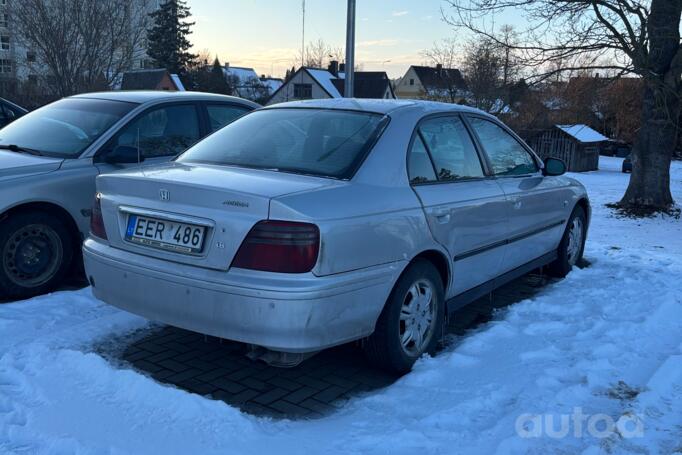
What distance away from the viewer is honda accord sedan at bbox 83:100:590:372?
3.15 m

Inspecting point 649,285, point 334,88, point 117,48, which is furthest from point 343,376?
point 334,88

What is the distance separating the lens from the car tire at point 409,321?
3.71 m

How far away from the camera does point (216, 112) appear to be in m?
6.70

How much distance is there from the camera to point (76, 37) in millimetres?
18953

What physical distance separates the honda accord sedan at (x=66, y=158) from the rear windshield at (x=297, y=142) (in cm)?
144

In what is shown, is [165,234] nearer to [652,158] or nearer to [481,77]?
[652,158]

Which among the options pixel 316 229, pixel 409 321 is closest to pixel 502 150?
pixel 409 321

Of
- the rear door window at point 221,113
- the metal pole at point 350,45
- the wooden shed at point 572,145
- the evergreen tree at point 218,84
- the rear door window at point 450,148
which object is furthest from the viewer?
the evergreen tree at point 218,84

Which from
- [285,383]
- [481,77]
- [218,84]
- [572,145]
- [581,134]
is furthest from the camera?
[218,84]

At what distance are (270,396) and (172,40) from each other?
68.2 metres

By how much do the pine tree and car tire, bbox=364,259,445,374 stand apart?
65457mm

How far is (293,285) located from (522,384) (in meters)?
1.64

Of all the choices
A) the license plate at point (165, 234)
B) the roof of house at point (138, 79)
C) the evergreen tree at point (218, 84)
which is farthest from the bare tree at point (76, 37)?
the evergreen tree at point (218, 84)

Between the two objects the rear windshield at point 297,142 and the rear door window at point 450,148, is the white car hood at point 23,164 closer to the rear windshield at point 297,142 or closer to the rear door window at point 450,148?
the rear windshield at point 297,142
